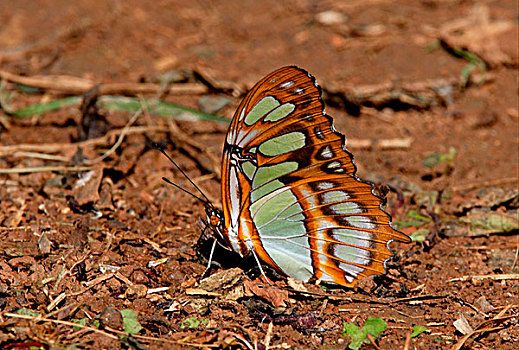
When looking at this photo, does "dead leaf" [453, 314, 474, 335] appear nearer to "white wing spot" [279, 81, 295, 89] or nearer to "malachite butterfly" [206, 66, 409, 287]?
"malachite butterfly" [206, 66, 409, 287]

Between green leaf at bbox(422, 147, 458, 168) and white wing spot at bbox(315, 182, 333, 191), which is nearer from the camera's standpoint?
white wing spot at bbox(315, 182, 333, 191)

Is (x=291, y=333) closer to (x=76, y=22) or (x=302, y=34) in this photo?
(x=302, y=34)

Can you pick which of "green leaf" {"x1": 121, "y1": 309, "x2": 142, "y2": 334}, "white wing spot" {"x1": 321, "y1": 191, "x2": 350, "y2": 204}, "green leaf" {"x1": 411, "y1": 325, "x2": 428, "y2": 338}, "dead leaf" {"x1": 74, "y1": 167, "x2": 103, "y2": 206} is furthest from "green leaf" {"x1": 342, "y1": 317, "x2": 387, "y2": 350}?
"dead leaf" {"x1": 74, "y1": 167, "x2": 103, "y2": 206}

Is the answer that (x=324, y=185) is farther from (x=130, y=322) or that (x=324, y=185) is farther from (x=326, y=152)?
(x=130, y=322)

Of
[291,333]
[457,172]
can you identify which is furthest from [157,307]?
[457,172]

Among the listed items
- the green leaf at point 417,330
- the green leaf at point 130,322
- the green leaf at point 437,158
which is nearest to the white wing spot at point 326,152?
the green leaf at point 417,330

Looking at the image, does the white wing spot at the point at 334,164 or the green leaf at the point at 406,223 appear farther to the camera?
the green leaf at the point at 406,223

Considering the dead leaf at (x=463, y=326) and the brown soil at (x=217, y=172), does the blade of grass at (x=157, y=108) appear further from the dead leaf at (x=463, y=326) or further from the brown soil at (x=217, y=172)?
the dead leaf at (x=463, y=326)

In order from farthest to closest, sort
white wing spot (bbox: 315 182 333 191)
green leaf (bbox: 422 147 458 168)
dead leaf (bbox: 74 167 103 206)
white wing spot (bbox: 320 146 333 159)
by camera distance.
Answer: green leaf (bbox: 422 147 458 168), dead leaf (bbox: 74 167 103 206), white wing spot (bbox: 315 182 333 191), white wing spot (bbox: 320 146 333 159)
